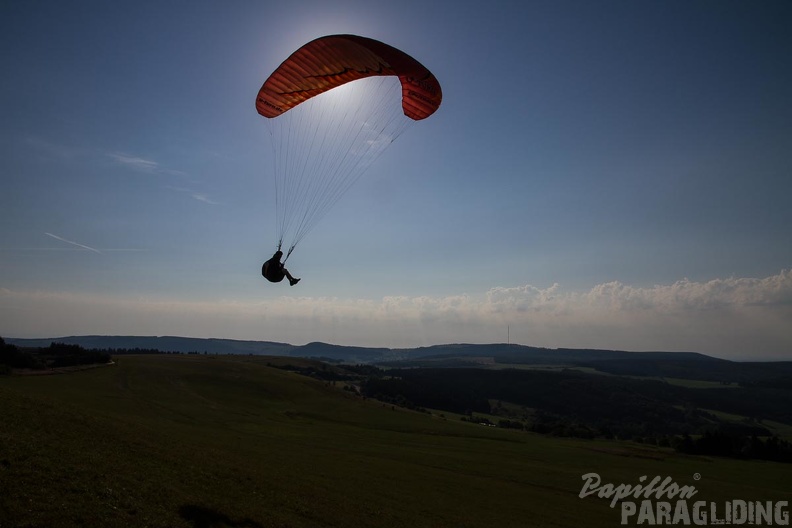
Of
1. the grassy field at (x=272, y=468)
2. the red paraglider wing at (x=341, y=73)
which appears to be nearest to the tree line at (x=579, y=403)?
the grassy field at (x=272, y=468)

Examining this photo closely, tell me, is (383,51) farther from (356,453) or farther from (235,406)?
(235,406)

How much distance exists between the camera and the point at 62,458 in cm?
1399

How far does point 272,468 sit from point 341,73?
2113cm

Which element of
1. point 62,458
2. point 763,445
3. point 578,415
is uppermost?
point 62,458

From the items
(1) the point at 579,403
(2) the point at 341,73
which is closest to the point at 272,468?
→ (2) the point at 341,73

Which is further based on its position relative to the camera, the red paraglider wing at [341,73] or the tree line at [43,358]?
the tree line at [43,358]

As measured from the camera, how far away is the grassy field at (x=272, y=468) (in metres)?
12.6

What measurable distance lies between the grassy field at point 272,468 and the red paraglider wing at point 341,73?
54.5ft

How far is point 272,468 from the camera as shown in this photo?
926 inches

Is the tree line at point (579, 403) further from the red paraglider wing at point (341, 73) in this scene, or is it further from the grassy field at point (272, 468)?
the red paraglider wing at point (341, 73)

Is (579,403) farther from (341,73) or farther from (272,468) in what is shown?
(341,73)

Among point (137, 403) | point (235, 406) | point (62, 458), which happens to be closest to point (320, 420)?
point (235, 406)

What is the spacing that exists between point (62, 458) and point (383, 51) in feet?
63.0

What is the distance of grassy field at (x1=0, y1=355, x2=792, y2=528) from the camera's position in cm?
1264
